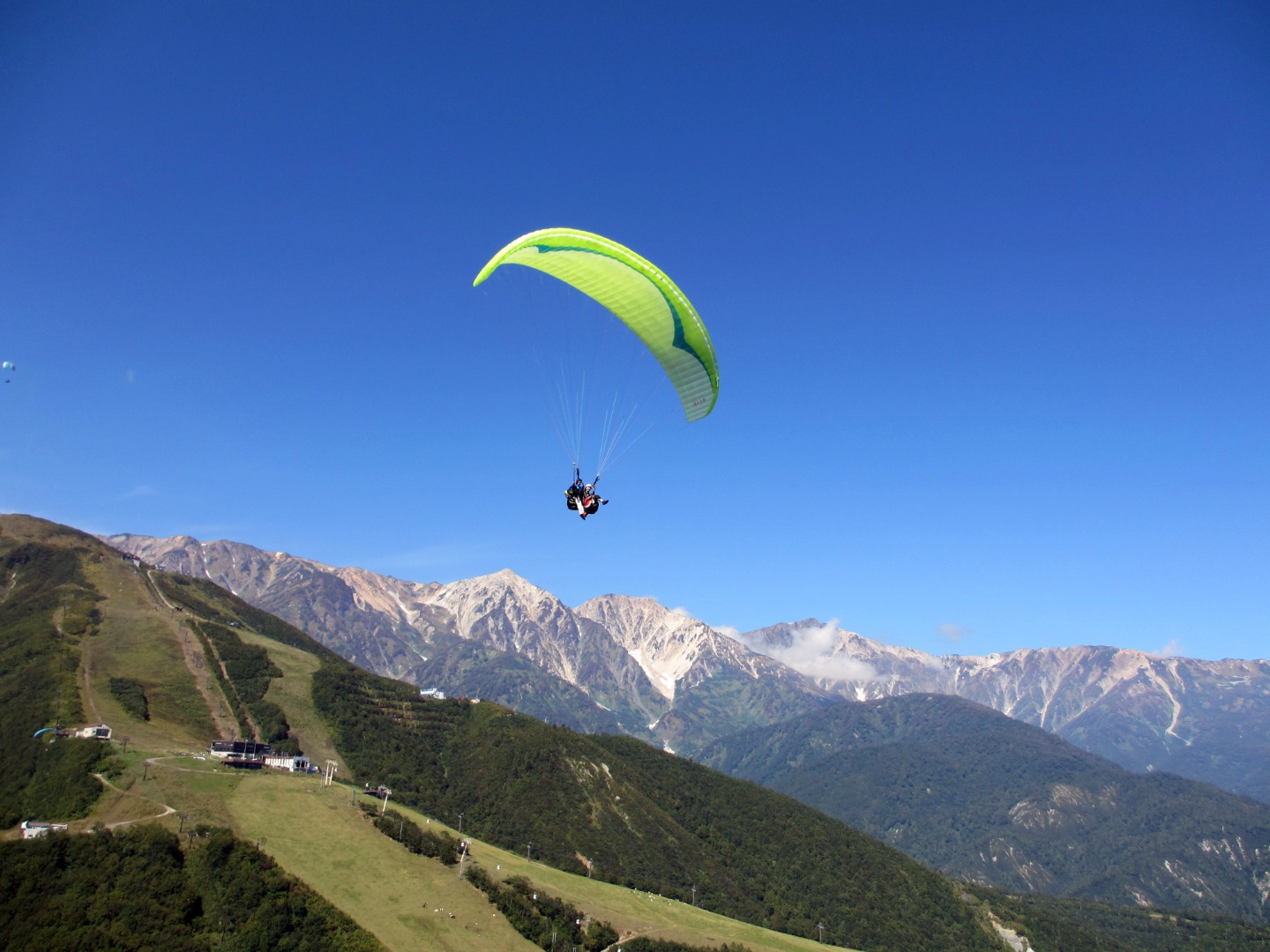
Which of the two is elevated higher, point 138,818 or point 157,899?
point 138,818

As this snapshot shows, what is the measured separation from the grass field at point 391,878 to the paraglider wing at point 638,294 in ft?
171

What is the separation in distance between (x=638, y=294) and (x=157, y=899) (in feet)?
186

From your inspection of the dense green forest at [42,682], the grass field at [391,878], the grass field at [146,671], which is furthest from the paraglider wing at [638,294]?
the grass field at [146,671]

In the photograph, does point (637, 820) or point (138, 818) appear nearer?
point (138, 818)

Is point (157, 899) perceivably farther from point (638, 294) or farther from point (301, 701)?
point (301, 701)

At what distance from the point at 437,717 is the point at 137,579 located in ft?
231

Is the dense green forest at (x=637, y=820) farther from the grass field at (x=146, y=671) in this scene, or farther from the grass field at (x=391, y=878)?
the grass field at (x=146, y=671)

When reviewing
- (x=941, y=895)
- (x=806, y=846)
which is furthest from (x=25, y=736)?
(x=941, y=895)

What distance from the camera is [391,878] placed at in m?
76.2

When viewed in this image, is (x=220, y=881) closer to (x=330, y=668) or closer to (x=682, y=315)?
Answer: (x=682, y=315)

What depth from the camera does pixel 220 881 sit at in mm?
65938

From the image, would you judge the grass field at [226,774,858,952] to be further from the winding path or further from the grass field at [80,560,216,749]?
the grass field at [80,560,216,749]

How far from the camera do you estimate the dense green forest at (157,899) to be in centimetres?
5744

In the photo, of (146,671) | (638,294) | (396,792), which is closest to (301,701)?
(146,671)
